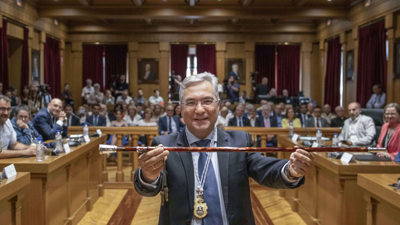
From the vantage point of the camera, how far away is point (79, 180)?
11.7 ft

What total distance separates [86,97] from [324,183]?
29.7 ft

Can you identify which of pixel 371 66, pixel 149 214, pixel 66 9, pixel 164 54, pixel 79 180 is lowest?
pixel 149 214

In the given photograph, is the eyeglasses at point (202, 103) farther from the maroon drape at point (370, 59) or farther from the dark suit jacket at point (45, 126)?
the maroon drape at point (370, 59)

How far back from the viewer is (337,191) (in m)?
2.72

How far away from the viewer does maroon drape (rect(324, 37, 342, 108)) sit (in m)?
10.1

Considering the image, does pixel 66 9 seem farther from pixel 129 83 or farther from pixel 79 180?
pixel 79 180

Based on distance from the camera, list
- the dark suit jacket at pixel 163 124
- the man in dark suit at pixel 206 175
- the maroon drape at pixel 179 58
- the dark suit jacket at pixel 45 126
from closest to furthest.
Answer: the man in dark suit at pixel 206 175 < the dark suit jacket at pixel 45 126 < the dark suit jacket at pixel 163 124 < the maroon drape at pixel 179 58

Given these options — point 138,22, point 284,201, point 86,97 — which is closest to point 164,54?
point 138,22

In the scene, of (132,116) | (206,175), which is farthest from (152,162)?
Result: (132,116)

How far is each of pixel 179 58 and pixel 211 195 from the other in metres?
11.1

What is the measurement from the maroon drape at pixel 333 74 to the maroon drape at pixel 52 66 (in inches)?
332

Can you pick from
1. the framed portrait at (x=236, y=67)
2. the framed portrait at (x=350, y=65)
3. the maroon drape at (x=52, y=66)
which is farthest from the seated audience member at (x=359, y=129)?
the maroon drape at (x=52, y=66)

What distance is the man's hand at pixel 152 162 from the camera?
1.16m

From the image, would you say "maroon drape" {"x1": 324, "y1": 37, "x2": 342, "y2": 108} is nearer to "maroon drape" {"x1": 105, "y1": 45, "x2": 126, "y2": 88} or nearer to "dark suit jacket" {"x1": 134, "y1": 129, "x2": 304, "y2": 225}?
"maroon drape" {"x1": 105, "y1": 45, "x2": 126, "y2": 88}
